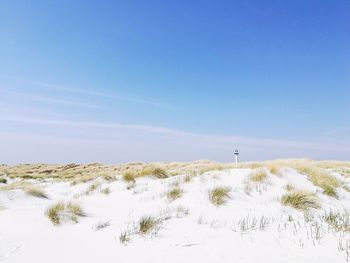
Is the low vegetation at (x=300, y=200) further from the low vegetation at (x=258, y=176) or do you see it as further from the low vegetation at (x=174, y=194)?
the low vegetation at (x=174, y=194)

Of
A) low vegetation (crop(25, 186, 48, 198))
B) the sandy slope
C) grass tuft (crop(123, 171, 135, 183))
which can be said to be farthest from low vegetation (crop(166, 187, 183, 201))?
low vegetation (crop(25, 186, 48, 198))

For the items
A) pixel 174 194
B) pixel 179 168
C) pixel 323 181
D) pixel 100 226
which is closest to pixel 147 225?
pixel 100 226

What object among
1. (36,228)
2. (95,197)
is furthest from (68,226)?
(95,197)

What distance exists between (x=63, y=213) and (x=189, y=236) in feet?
8.15

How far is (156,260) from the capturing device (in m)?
3.54

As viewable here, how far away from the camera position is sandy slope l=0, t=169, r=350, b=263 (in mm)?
Answer: 3660

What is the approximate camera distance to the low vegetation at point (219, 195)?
6.29 m

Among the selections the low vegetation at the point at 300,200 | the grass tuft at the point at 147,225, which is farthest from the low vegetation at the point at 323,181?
the grass tuft at the point at 147,225

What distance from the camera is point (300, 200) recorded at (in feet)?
20.2

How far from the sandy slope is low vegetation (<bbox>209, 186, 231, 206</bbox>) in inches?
4.6

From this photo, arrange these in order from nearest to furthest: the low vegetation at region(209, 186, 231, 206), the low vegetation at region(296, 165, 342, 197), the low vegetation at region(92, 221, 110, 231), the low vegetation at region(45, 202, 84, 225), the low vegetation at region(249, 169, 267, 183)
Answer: the low vegetation at region(92, 221, 110, 231)
the low vegetation at region(45, 202, 84, 225)
the low vegetation at region(209, 186, 231, 206)
the low vegetation at region(296, 165, 342, 197)
the low vegetation at region(249, 169, 267, 183)

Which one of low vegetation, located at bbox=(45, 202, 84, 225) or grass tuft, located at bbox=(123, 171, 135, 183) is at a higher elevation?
grass tuft, located at bbox=(123, 171, 135, 183)

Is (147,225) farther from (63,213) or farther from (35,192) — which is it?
(35,192)

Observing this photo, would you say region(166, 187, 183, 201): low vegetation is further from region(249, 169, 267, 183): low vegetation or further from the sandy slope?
region(249, 169, 267, 183): low vegetation
